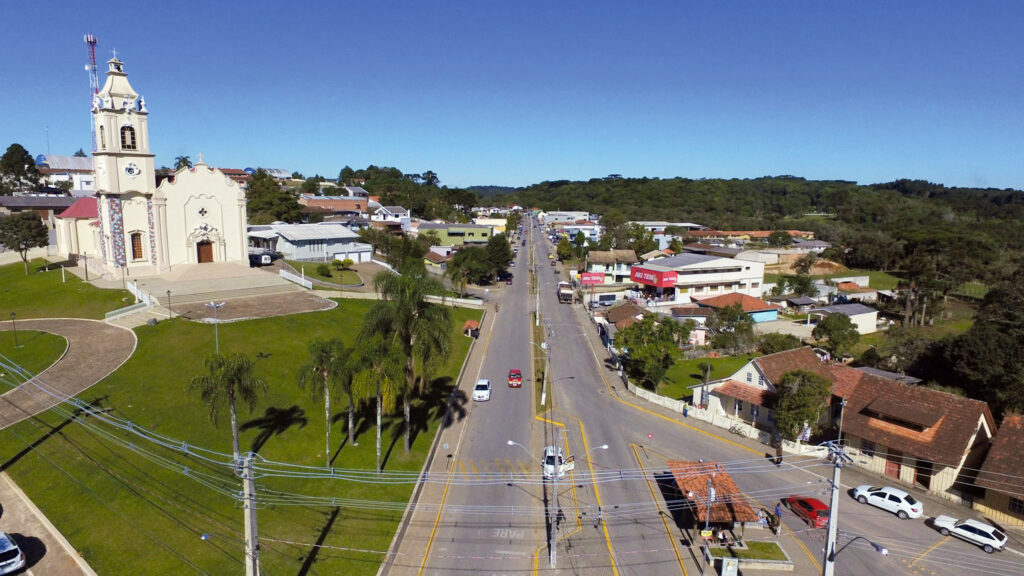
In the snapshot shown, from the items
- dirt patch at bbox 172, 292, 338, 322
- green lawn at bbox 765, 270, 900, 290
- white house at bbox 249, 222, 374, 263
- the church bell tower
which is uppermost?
the church bell tower

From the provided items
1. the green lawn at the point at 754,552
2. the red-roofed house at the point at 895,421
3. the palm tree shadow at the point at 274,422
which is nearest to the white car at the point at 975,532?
the red-roofed house at the point at 895,421

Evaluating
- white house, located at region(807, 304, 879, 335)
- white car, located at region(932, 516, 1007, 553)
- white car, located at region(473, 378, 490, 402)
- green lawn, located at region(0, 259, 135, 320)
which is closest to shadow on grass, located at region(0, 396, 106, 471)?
green lawn, located at region(0, 259, 135, 320)

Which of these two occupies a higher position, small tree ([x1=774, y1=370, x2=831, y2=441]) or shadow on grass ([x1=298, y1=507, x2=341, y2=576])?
small tree ([x1=774, y1=370, x2=831, y2=441])

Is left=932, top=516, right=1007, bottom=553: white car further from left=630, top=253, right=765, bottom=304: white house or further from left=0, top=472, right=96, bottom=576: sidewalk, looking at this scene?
left=630, top=253, right=765, bottom=304: white house

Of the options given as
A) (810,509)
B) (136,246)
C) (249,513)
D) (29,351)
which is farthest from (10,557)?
(136,246)

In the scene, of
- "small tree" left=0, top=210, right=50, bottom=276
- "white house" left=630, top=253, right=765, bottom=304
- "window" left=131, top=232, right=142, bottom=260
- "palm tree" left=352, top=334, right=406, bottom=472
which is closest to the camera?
"palm tree" left=352, top=334, right=406, bottom=472

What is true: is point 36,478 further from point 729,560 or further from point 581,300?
point 581,300

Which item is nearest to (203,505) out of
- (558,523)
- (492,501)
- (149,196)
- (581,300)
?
(492,501)

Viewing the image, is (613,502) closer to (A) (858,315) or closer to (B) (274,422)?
(B) (274,422)

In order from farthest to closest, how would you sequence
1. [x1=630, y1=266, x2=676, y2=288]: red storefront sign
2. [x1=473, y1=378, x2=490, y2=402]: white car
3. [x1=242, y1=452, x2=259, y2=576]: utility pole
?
1. [x1=630, y1=266, x2=676, y2=288]: red storefront sign
2. [x1=473, y1=378, x2=490, y2=402]: white car
3. [x1=242, y1=452, x2=259, y2=576]: utility pole
